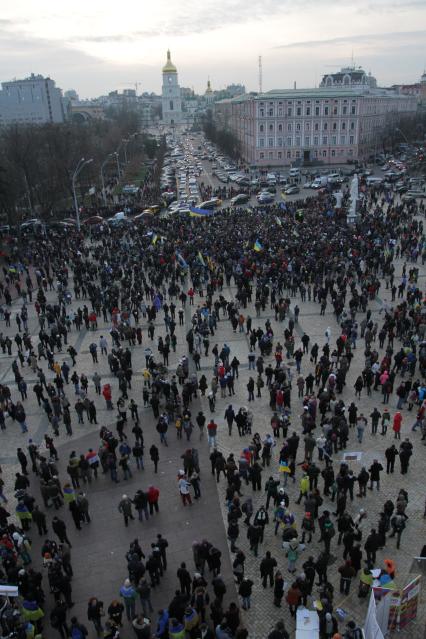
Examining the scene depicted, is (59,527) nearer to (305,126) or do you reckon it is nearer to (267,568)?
(267,568)

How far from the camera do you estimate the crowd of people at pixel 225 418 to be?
9.32 meters

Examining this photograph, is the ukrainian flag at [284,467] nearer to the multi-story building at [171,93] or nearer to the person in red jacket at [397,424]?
the person in red jacket at [397,424]

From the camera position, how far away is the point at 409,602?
8.60 metres

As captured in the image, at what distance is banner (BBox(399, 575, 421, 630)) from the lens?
8433mm

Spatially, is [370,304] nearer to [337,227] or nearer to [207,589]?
[337,227]

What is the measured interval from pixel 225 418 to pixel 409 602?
7616mm

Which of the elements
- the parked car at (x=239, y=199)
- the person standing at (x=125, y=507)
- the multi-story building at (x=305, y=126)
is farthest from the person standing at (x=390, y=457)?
the multi-story building at (x=305, y=126)

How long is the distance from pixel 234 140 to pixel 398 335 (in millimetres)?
76099

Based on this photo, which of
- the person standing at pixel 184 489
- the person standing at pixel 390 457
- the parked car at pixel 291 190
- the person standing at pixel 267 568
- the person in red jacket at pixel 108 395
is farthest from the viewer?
the parked car at pixel 291 190

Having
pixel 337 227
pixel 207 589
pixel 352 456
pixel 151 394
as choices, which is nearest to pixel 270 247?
pixel 337 227

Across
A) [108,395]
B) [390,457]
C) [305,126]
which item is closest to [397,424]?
[390,457]

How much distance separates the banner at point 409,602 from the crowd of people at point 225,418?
1.32ft

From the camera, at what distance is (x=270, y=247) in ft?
102

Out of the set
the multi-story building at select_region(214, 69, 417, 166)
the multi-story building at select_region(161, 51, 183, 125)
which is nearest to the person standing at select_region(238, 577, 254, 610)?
the multi-story building at select_region(214, 69, 417, 166)
